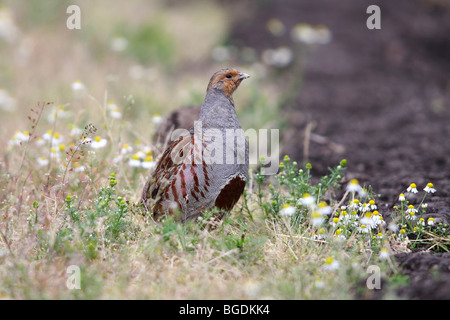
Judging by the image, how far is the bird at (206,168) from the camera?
3592mm

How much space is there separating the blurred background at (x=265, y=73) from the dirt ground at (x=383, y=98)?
0.09ft

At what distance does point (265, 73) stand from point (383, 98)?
2029mm

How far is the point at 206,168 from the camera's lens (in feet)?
11.8

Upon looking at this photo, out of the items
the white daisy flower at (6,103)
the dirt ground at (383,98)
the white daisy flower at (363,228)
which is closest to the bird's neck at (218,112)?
the white daisy flower at (363,228)

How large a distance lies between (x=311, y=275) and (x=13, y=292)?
1.68 metres

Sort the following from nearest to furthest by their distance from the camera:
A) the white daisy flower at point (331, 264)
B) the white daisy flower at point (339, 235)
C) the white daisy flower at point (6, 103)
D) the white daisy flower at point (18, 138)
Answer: the white daisy flower at point (331, 264) → the white daisy flower at point (339, 235) → the white daisy flower at point (18, 138) → the white daisy flower at point (6, 103)

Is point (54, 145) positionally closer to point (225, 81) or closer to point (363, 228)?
point (225, 81)

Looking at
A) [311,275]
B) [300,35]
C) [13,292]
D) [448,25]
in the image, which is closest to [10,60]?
[300,35]

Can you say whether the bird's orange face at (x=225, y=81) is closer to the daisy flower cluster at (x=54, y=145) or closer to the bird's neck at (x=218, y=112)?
the bird's neck at (x=218, y=112)

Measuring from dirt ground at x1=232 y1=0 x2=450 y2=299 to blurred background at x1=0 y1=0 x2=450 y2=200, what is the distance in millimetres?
26

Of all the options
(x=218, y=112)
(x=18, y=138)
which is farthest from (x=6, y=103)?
(x=218, y=112)
